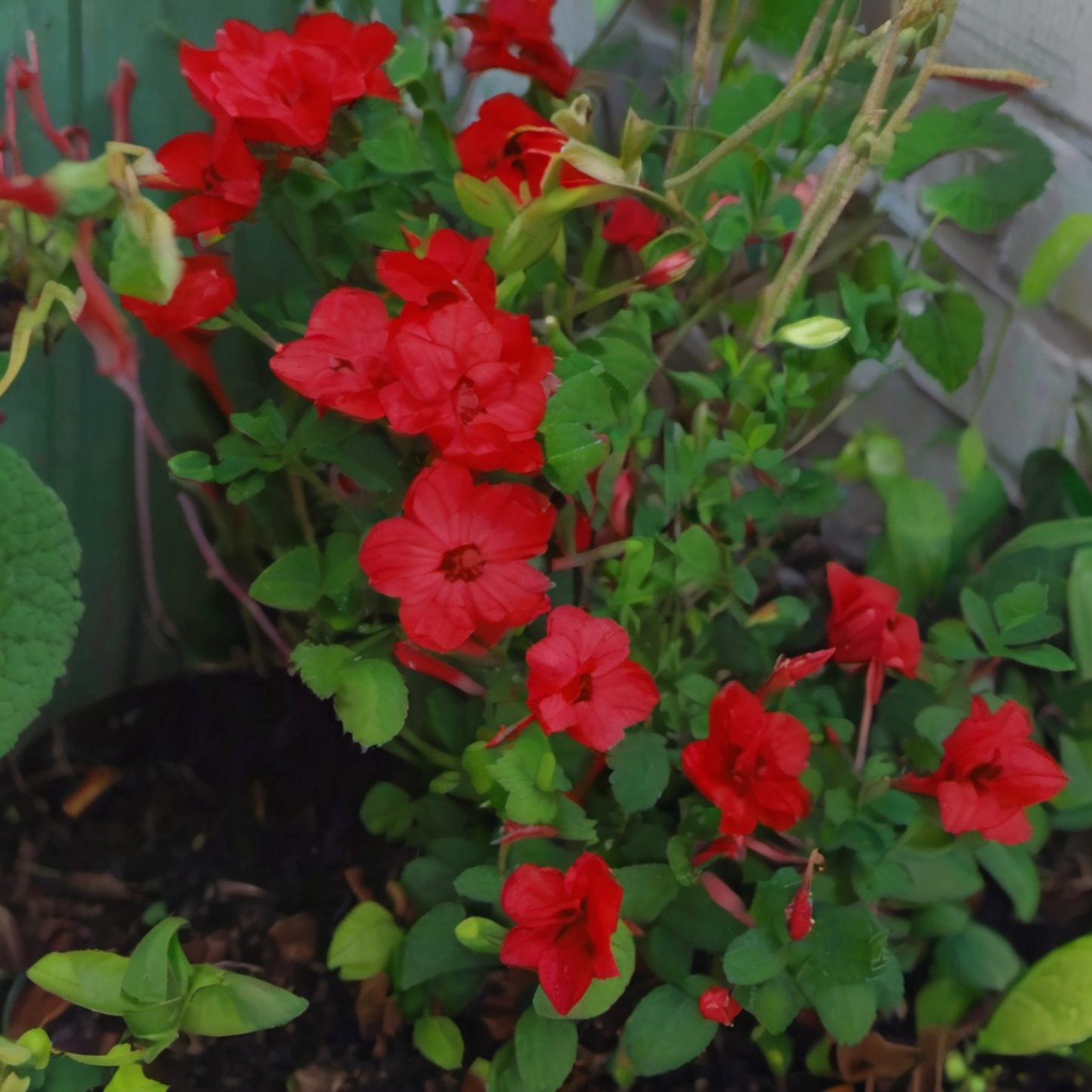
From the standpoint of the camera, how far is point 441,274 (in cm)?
44

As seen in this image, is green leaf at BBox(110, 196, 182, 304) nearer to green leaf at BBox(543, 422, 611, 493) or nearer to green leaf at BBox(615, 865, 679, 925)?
green leaf at BBox(543, 422, 611, 493)

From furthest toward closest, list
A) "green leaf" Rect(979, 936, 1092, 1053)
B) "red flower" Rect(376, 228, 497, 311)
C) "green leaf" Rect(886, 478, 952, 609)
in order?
"green leaf" Rect(886, 478, 952, 609)
"green leaf" Rect(979, 936, 1092, 1053)
"red flower" Rect(376, 228, 497, 311)

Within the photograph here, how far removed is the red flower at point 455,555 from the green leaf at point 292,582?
0.08 meters

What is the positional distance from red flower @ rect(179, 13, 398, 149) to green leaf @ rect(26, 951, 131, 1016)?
395mm

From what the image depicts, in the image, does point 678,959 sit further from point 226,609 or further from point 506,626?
point 226,609

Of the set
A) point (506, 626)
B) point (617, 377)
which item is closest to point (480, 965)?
point (506, 626)

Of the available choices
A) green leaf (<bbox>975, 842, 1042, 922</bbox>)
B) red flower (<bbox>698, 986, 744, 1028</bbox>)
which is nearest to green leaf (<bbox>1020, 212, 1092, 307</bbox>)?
green leaf (<bbox>975, 842, 1042, 922</bbox>)

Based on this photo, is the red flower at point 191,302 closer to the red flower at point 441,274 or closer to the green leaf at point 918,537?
the red flower at point 441,274

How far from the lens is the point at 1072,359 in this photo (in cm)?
69

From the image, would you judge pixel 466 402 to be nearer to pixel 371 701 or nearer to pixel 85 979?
pixel 371 701

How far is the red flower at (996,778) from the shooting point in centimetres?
48

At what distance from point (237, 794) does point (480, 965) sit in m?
0.23

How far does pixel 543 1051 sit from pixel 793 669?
0.23 metres

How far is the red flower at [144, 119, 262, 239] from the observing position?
1.56 ft
